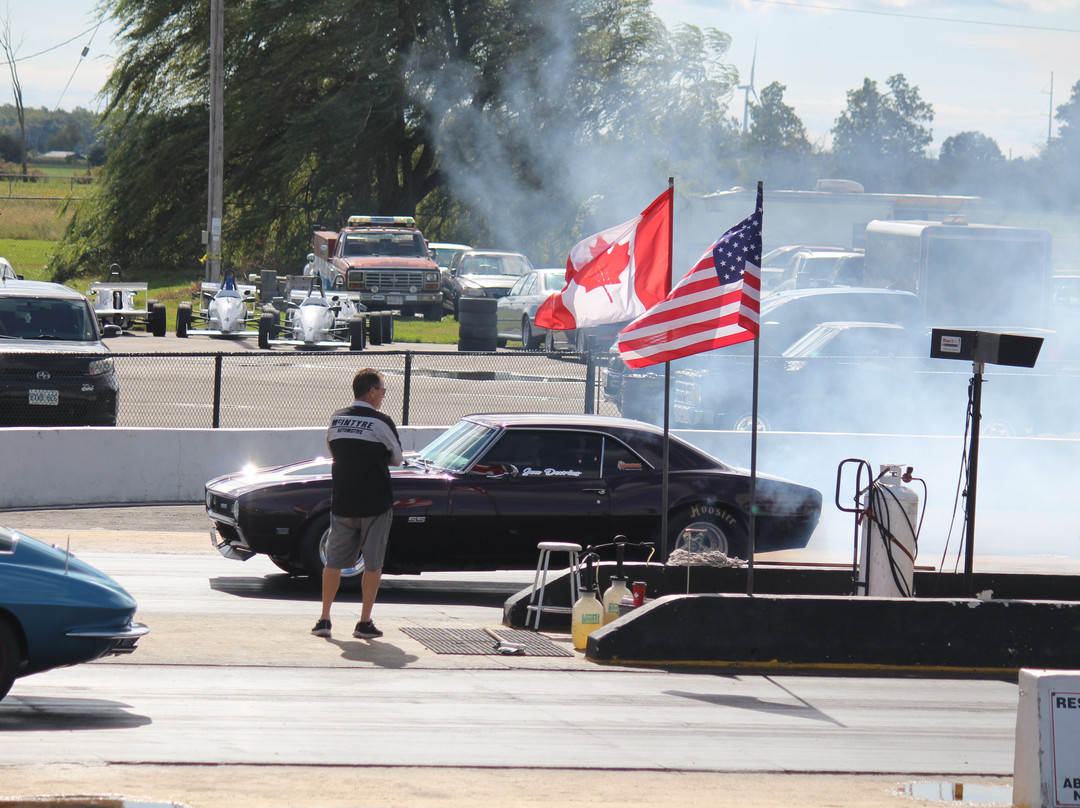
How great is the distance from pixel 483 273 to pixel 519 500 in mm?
24395

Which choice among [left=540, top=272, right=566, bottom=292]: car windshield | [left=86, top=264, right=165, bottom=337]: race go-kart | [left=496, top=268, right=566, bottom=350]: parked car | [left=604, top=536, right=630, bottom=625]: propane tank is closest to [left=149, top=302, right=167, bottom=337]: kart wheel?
[left=86, top=264, right=165, bottom=337]: race go-kart

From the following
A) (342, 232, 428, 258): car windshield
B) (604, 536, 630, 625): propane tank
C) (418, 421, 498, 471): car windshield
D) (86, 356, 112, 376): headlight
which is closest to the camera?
(604, 536, 630, 625): propane tank

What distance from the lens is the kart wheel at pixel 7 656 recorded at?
6336 mm

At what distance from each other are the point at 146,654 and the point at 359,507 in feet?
5.07

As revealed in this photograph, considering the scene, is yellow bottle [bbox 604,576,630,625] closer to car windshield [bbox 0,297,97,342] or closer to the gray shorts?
the gray shorts

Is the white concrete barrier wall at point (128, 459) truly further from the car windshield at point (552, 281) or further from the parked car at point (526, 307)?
the car windshield at point (552, 281)

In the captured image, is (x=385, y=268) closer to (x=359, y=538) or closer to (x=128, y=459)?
(x=128, y=459)

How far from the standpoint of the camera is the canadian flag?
984 cm

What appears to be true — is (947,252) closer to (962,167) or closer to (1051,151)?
(1051,151)

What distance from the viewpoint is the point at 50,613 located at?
6.42 meters

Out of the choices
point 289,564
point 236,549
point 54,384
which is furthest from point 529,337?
point 236,549

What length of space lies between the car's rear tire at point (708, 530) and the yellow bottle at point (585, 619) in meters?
1.91

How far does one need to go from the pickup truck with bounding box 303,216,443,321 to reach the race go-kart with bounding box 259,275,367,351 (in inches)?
159

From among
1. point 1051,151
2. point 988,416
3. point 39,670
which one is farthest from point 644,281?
point 1051,151
